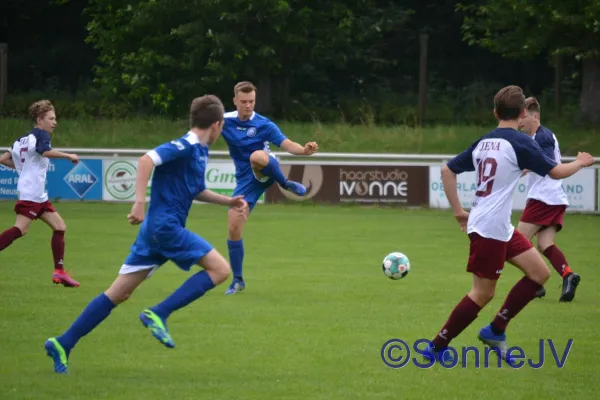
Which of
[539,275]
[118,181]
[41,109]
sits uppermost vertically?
[41,109]

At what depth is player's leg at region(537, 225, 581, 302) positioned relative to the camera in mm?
10359

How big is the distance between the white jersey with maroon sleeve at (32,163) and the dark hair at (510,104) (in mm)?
5426

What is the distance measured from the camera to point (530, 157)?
7.19 metres

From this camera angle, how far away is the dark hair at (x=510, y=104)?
7258 mm

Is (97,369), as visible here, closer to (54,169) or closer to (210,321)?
(210,321)

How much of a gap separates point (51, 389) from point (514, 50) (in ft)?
80.4

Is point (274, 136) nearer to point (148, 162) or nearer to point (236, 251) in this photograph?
point (236, 251)

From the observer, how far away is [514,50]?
29562mm

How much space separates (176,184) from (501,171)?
6.56ft

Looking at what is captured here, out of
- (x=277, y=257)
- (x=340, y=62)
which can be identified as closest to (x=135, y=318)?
(x=277, y=257)

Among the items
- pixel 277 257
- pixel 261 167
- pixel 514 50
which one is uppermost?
pixel 514 50

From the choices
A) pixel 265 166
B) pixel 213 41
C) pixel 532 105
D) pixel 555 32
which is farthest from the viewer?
pixel 213 41

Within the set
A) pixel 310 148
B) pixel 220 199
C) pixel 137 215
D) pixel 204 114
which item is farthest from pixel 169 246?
pixel 310 148

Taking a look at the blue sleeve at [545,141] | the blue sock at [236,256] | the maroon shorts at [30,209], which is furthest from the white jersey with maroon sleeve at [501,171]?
the maroon shorts at [30,209]
